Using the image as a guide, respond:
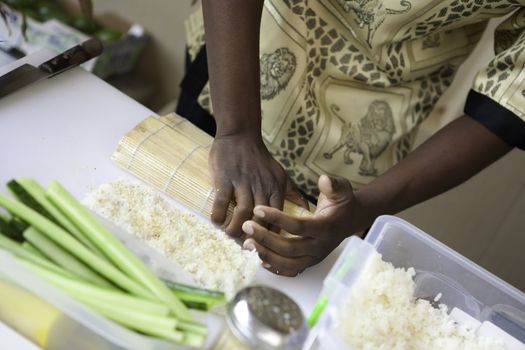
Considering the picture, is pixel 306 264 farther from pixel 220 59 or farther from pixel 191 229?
pixel 220 59

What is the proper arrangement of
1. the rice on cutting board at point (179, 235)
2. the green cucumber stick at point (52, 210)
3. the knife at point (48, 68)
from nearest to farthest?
1. the green cucumber stick at point (52, 210)
2. the rice on cutting board at point (179, 235)
3. the knife at point (48, 68)

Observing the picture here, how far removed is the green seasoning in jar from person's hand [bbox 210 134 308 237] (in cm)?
32

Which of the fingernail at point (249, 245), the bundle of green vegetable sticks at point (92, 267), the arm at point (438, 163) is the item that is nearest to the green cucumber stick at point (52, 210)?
the bundle of green vegetable sticks at point (92, 267)

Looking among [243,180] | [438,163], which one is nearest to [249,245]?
[243,180]

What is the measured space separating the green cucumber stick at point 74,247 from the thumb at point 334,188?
35 cm

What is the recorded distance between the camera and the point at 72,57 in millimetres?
1120

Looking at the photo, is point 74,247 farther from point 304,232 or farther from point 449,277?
point 449,277

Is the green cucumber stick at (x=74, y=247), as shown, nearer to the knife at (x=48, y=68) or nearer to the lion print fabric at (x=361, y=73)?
the knife at (x=48, y=68)

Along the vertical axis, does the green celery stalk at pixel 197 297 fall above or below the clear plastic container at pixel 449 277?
above

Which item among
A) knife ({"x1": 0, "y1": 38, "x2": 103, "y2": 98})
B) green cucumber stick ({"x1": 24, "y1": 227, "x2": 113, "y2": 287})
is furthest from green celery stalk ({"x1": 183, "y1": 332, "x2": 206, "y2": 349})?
knife ({"x1": 0, "y1": 38, "x2": 103, "y2": 98})

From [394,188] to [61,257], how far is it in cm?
60

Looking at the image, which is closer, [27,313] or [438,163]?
[27,313]

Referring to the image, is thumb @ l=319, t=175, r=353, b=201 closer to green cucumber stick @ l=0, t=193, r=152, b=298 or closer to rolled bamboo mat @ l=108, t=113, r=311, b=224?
rolled bamboo mat @ l=108, t=113, r=311, b=224

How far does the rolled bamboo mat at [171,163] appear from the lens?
0.97 m
